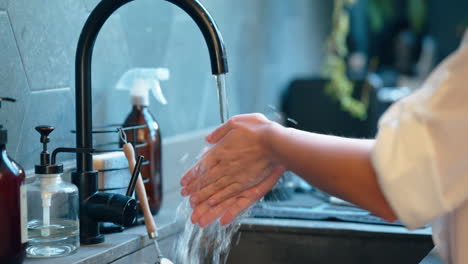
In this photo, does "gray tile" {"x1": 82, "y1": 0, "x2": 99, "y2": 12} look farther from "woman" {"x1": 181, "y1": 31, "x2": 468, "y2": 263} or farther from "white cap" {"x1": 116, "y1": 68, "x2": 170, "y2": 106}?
"woman" {"x1": 181, "y1": 31, "x2": 468, "y2": 263}

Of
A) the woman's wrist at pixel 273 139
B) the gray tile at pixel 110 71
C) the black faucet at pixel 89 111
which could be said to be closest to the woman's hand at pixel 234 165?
the woman's wrist at pixel 273 139

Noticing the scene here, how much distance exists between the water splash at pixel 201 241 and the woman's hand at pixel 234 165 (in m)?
0.13

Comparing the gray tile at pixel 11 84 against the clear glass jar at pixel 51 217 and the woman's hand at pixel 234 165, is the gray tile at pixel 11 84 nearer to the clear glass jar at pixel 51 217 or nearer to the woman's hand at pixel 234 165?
the clear glass jar at pixel 51 217

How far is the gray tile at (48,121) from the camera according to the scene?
1192 mm

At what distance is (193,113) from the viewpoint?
6.21ft

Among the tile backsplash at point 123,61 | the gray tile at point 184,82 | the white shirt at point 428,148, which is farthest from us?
the gray tile at point 184,82

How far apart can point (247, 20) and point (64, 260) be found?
1.53 metres

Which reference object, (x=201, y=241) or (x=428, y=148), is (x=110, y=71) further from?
(x=428, y=148)

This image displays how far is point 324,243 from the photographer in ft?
4.48

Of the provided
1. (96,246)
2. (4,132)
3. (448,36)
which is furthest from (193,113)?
(448,36)

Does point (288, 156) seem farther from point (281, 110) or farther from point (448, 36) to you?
point (448, 36)

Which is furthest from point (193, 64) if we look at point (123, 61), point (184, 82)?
point (123, 61)

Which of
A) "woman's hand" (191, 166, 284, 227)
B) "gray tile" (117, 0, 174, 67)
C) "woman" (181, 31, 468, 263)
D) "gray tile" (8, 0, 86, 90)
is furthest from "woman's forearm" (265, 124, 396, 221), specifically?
"gray tile" (117, 0, 174, 67)

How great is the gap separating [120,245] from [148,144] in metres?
0.27
